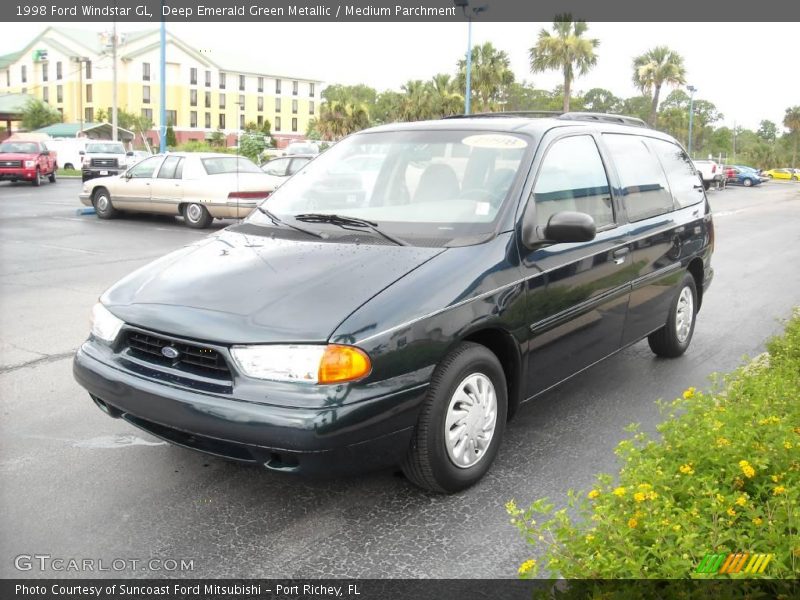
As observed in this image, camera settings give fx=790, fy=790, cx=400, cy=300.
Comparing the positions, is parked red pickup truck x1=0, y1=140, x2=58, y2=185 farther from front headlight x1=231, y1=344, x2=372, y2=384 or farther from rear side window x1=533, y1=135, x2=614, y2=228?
front headlight x1=231, y1=344, x2=372, y2=384

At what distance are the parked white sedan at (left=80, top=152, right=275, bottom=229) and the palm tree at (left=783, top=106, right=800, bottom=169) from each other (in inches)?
3346

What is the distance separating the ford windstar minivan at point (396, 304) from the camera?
3.21 m

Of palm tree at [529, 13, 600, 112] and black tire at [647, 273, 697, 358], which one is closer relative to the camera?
black tire at [647, 273, 697, 358]

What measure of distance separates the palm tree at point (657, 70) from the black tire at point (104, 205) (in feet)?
162

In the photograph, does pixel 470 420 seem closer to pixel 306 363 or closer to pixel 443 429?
pixel 443 429

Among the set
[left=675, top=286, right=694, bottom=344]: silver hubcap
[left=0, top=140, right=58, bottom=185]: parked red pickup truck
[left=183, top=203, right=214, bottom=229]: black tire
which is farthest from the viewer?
[left=0, top=140, right=58, bottom=185]: parked red pickup truck

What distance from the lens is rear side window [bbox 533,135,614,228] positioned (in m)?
4.38

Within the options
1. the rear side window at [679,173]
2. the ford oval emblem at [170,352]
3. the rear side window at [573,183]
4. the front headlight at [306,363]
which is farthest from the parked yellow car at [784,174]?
the ford oval emblem at [170,352]

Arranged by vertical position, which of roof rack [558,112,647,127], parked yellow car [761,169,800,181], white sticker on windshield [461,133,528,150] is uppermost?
parked yellow car [761,169,800,181]

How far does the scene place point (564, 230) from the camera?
159 inches

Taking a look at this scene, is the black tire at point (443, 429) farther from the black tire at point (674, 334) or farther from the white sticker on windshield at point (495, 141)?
the black tire at point (674, 334)

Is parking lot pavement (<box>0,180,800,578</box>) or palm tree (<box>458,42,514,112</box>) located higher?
palm tree (<box>458,42,514,112</box>)

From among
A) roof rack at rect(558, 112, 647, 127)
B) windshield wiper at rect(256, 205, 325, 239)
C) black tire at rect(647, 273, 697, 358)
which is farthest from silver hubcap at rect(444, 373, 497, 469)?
black tire at rect(647, 273, 697, 358)

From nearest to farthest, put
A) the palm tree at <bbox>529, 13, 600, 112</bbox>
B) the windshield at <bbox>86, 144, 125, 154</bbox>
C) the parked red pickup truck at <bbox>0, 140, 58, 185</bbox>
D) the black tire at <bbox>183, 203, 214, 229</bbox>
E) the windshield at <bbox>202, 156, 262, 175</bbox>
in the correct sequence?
the black tire at <bbox>183, 203, 214, 229</bbox> → the windshield at <bbox>202, 156, 262, 175</bbox> → the parked red pickup truck at <bbox>0, 140, 58, 185</bbox> → the windshield at <bbox>86, 144, 125, 154</bbox> → the palm tree at <bbox>529, 13, 600, 112</bbox>
